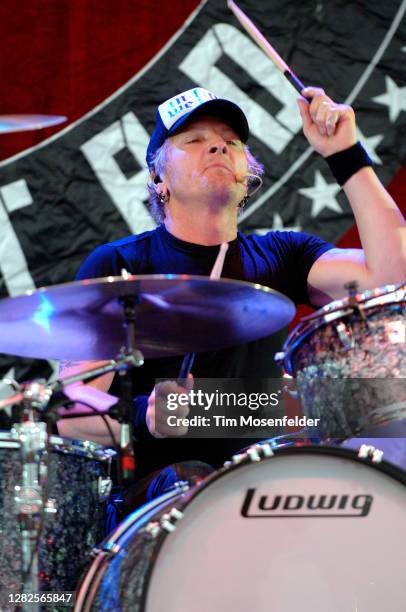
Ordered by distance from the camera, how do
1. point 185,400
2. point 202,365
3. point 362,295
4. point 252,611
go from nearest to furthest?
point 252,611, point 362,295, point 185,400, point 202,365

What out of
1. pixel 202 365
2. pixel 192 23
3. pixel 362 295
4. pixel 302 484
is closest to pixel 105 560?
pixel 302 484

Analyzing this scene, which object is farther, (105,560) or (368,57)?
(368,57)

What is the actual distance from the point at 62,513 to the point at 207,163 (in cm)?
88

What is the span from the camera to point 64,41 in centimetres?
276

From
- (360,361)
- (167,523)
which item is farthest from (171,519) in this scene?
(360,361)

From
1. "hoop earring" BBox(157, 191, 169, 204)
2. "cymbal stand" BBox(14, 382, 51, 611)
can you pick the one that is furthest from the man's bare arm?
"cymbal stand" BBox(14, 382, 51, 611)

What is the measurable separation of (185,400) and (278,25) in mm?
1450

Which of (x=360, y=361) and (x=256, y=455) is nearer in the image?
(x=256, y=455)

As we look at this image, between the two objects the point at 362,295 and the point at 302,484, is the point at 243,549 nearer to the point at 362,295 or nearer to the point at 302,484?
the point at 302,484

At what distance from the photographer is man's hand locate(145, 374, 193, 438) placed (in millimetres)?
1702

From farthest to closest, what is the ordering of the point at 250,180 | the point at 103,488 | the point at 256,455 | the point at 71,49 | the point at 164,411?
the point at 71,49 < the point at 250,180 < the point at 103,488 < the point at 164,411 < the point at 256,455

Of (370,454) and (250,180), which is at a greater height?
(250,180)

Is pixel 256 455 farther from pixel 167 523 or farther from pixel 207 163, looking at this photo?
pixel 207 163

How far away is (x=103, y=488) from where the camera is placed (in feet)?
6.30
